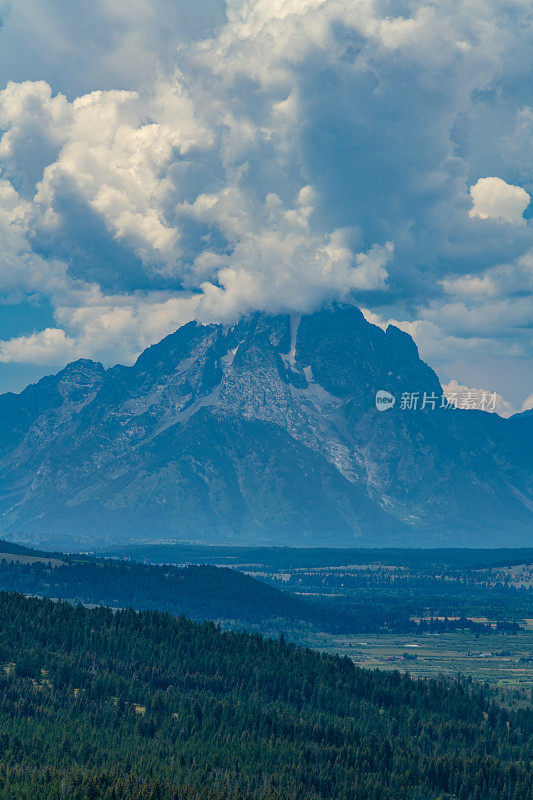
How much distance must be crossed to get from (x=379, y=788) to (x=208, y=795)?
35.9 meters

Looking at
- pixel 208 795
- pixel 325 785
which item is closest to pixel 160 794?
pixel 208 795

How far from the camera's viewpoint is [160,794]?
179m

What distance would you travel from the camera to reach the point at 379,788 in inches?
7869

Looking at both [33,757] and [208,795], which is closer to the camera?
[208,795]

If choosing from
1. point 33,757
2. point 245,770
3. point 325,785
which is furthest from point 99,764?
point 325,785

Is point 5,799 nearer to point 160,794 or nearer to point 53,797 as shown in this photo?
point 53,797

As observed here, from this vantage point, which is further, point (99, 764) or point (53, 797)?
point (99, 764)

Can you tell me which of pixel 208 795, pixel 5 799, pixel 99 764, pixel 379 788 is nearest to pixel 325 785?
pixel 379 788

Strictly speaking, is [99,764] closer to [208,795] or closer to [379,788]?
[208,795]

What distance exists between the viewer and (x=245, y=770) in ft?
651

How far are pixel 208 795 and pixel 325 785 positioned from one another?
2793 cm

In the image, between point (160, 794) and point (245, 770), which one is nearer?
point (160, 794)

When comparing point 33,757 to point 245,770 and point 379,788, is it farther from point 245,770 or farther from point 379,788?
point 379,788

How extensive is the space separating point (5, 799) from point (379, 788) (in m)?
67.3
